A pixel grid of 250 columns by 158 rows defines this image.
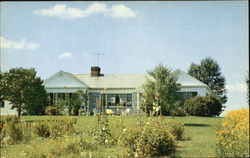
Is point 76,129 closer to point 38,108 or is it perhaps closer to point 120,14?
point 120,14

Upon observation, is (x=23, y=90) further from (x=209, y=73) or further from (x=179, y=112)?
(x=209, y=73)

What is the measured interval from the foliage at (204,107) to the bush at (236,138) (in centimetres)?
1027

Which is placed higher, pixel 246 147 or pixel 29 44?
pixel 29 44

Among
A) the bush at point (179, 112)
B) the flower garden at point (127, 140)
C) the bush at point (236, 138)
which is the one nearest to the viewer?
the bush at point (236, 138)

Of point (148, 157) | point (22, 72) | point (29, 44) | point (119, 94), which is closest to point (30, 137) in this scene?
point (29, 44)

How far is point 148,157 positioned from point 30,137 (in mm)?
4185

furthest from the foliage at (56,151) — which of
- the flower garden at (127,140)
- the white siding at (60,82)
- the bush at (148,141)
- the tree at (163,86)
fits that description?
the white siding at (60,82)

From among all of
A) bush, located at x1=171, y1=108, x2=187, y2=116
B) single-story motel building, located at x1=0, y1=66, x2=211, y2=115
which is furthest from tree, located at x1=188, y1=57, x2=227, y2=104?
bush, located at x1=171, y1=108, x2=187, y2=116

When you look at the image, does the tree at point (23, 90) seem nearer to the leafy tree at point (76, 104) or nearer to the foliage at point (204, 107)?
the leafy tree at point (76, 104)

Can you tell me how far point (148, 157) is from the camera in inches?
275

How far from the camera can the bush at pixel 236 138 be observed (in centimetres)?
585

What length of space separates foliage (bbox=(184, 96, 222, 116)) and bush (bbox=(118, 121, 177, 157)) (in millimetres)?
9778

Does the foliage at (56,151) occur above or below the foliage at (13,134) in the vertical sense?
below

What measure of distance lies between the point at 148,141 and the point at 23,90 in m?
10.6
